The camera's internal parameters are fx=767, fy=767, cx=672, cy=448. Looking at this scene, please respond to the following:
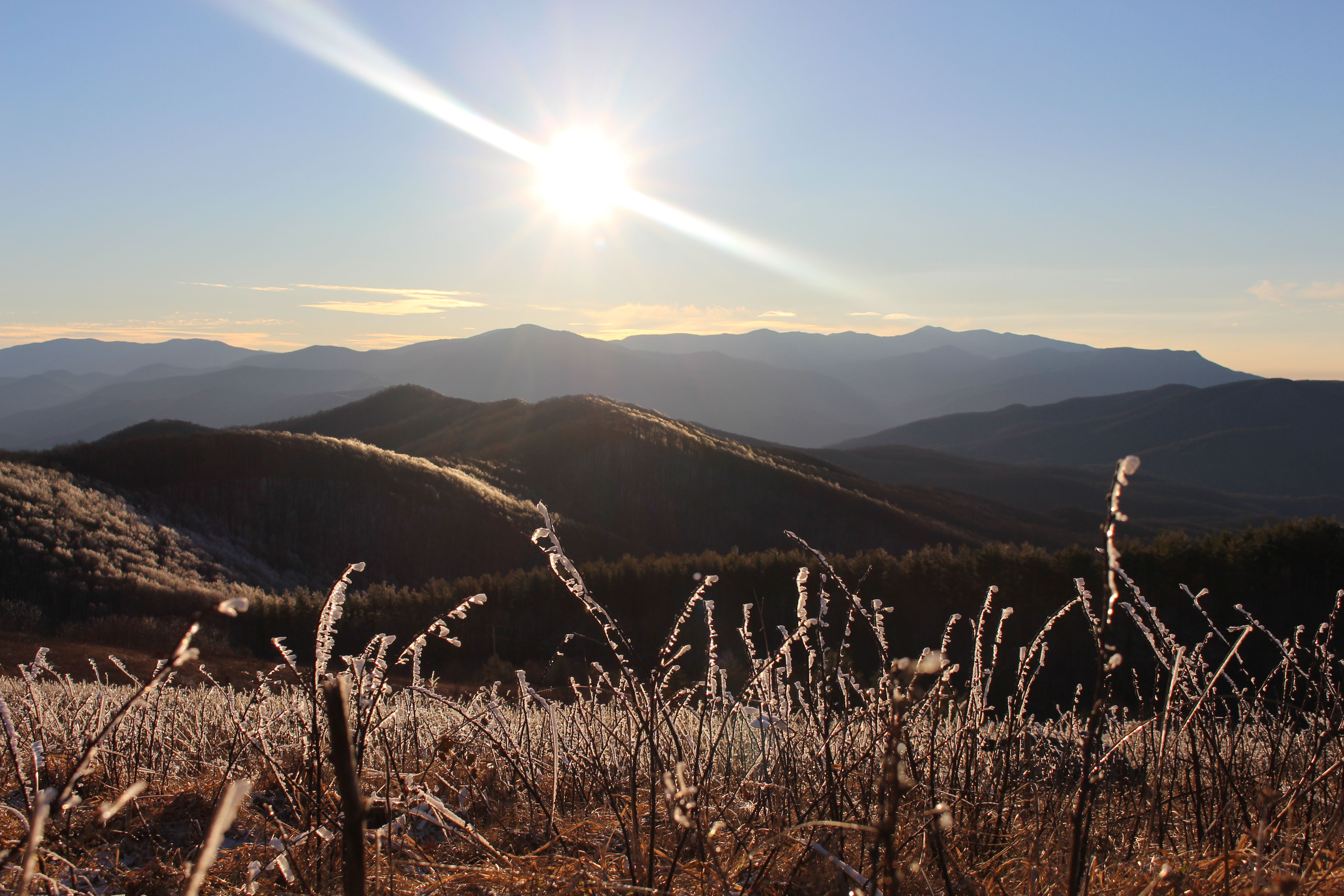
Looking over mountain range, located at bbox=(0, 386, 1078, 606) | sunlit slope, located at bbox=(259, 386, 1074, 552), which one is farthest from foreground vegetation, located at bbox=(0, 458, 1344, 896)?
sunlit slope, located at bbox=(259, 386, 1074, 552)

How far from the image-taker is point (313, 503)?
2862 cm

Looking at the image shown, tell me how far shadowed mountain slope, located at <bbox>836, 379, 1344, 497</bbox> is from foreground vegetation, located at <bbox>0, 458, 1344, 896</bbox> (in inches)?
4660

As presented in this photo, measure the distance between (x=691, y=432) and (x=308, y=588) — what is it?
26.2 metres

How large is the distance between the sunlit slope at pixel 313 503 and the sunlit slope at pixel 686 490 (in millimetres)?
6238

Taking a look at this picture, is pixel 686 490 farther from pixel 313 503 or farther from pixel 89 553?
pixel 89 553

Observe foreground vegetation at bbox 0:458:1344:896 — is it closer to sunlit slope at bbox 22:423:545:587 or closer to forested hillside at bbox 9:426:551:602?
forested hillside at bbox 9:426:551:602

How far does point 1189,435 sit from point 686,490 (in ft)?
466

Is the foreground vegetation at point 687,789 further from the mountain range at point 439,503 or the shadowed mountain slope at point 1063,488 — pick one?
the shadowed mountain slope at point 1063,488

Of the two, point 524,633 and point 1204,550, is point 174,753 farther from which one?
point 1204,550

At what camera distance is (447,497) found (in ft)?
102

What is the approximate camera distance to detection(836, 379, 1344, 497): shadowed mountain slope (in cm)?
12475

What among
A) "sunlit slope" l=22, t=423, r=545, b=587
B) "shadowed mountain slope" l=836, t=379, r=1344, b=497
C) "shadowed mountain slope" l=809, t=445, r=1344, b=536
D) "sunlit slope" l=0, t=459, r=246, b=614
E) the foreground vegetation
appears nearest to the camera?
the foreground vegetation

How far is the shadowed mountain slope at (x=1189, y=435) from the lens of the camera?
124750 mm

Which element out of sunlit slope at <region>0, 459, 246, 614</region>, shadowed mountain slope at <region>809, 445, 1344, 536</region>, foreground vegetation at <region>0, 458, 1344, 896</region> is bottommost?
shadowed mountain slope at <region>809, 445, 1344, 536</region>
